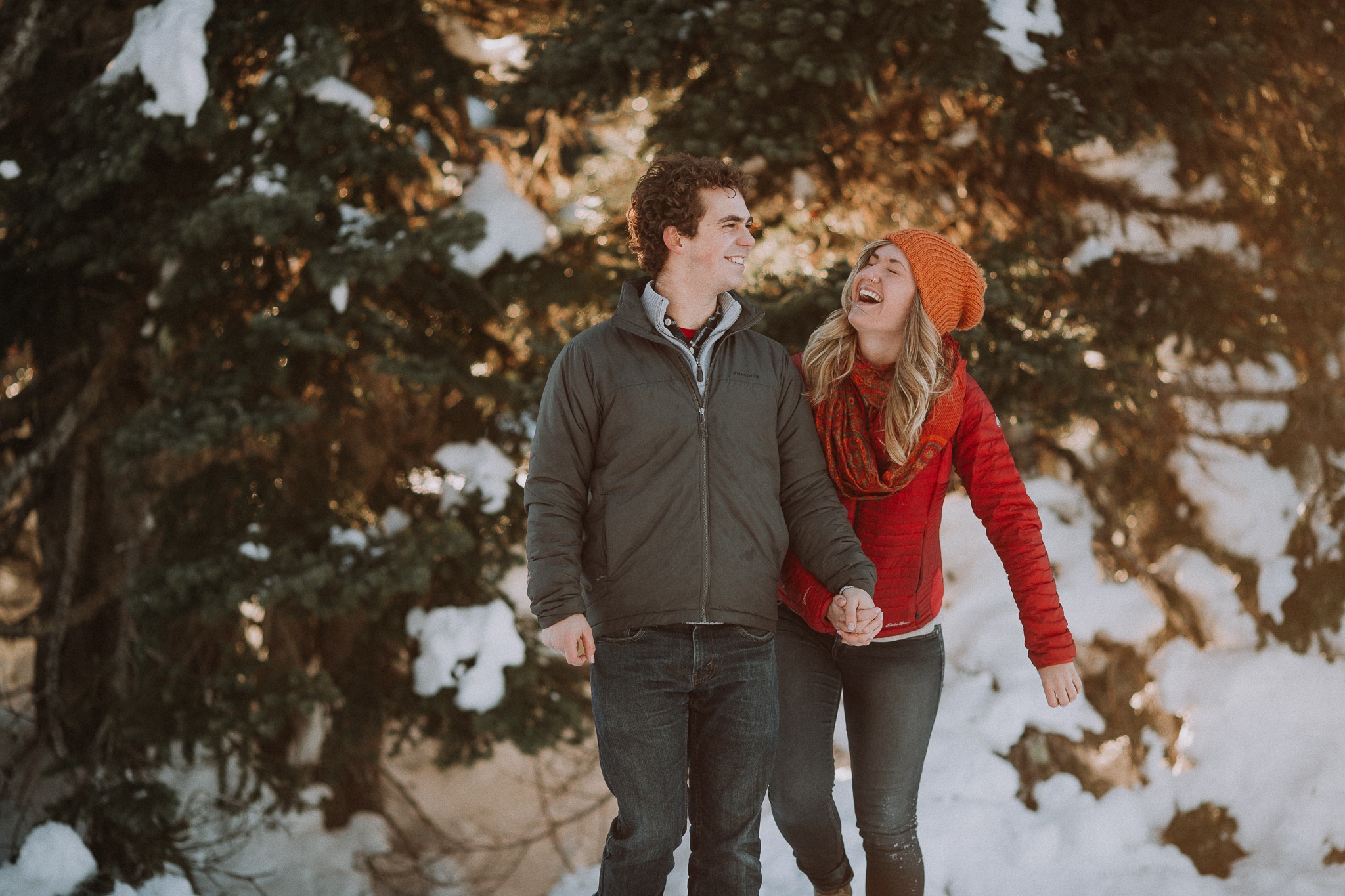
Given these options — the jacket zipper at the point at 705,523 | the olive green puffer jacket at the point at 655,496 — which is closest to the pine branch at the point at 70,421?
the olive green puffer jacket at the point at 655,496

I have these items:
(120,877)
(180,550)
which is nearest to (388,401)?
(180,550)

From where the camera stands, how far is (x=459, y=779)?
7.36m

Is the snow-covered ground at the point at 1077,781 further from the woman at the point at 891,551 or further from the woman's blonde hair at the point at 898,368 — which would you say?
the woman's blonde hair at the point at 898,368

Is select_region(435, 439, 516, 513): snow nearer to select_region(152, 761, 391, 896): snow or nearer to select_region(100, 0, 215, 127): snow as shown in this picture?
select_region(152, 761, 391, 896): snow

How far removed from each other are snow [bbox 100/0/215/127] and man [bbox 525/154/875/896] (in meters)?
2.88

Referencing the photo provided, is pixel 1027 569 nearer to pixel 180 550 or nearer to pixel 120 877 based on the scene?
pixel 180 550

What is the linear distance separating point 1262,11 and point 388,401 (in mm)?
4852

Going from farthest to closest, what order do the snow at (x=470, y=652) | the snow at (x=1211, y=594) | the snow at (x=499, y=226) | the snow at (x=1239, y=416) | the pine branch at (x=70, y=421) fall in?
the pine branch at (x=70, y=421) → the snow at (x=1239, y=416) → the snow at (x=1211, y=594) → the snow at (x=499, y=226) → the snow at (x=470, y=652)

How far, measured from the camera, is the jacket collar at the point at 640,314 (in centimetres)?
250

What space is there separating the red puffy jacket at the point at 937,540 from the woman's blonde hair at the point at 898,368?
11cm

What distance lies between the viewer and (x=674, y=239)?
261 centimetres

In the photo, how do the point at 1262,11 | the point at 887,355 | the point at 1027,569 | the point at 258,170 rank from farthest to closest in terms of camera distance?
the point at 258,170
the point at 1262,11
the point at 887,355
the point at 1027,569

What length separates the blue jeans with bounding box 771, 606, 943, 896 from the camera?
107 inches

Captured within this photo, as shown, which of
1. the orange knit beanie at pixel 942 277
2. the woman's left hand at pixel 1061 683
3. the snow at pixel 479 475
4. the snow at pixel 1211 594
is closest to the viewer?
the woman's left hand at pixel 1061 683
